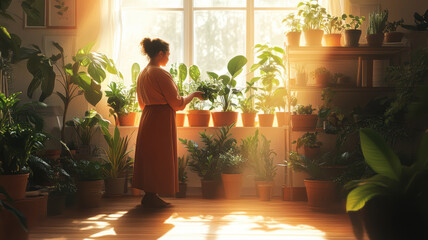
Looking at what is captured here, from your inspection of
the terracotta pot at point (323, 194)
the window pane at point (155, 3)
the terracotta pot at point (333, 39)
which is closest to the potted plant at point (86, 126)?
the window pane at point (155, 3)

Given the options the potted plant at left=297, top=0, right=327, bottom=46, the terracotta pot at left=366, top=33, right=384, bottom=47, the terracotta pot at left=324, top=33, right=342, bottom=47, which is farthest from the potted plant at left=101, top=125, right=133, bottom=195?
the terracotta pot at left=366, top=33, right=384, bottom=47

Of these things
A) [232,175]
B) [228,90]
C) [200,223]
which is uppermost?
[228,90]

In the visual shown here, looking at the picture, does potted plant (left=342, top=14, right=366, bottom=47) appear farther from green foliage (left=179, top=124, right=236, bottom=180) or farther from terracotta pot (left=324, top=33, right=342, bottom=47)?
green foliage (left=179, top=124, right=236, bottom=180)

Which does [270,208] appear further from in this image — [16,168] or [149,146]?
[16,168]

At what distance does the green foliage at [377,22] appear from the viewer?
4598 millimetres

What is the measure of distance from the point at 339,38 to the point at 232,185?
82.2 inches

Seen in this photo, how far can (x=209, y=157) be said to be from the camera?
15.9ft

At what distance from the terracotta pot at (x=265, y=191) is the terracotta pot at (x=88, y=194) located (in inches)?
70.0

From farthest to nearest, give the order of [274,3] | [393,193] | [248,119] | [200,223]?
1. [274,3]
2. [248,119]
3. [200,223]
4. [393,193]

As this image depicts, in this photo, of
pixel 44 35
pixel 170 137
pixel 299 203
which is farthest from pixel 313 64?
pixel 44 35

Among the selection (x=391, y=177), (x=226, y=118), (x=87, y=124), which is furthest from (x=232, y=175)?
(x=391, y=177)

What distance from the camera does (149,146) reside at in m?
4.14

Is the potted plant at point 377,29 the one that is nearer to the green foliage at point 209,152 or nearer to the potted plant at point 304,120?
the potted plant at point 304,120

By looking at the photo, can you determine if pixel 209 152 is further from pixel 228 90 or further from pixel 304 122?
pixel 304 122
